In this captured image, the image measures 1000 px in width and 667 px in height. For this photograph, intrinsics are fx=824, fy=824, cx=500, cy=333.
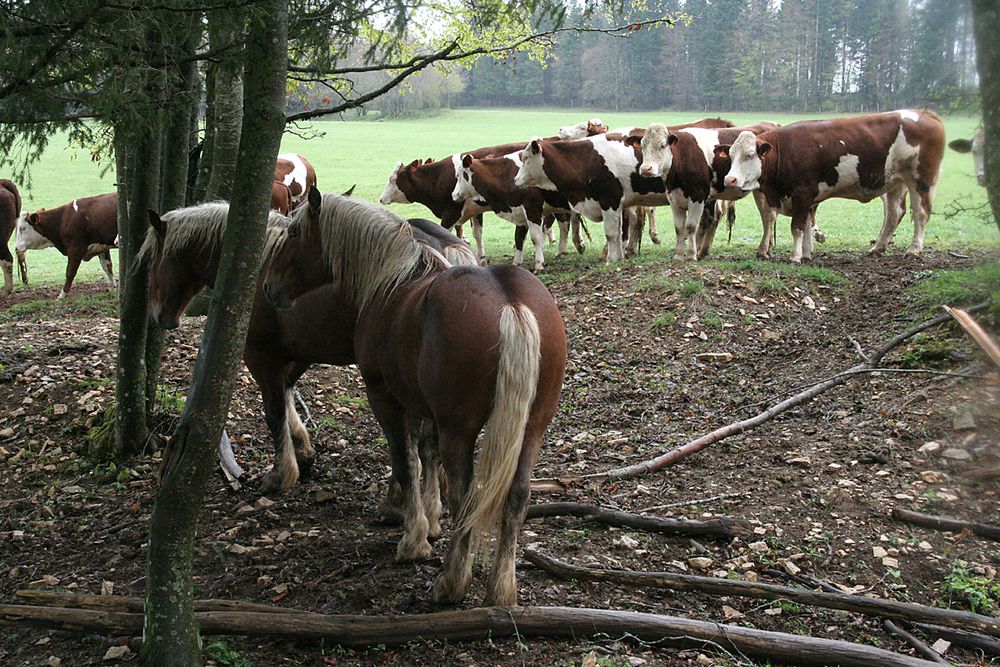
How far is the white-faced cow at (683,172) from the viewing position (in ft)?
42.3

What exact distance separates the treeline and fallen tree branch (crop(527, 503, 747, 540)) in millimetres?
2500

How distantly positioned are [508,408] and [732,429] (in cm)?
308

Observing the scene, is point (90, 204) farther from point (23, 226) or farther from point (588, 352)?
point (588, 352)

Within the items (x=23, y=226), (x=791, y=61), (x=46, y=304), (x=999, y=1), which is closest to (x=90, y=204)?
(x=23, y=226)

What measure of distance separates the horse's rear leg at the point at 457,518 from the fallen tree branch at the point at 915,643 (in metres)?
2.01

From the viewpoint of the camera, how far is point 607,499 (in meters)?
5.49

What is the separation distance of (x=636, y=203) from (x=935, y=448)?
8596 millimetres

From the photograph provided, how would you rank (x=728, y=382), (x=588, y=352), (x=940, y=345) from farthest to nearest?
(x=588, y=352) → (x=728, y=382) → (x=940, y=345)

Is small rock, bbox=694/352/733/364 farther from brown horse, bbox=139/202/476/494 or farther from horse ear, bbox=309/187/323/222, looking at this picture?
horse ear, bbox=309/187/323/222

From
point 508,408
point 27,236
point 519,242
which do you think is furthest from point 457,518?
point 27,236

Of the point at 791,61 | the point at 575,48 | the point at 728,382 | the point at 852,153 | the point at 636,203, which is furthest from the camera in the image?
the point at 575,48

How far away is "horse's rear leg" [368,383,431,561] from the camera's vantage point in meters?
4.75

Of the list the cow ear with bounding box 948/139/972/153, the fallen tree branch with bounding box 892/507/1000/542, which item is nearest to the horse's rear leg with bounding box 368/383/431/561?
the fallen tree branch with bounding box 892/507/1000/542

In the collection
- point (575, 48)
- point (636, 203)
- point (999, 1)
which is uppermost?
point (575, 48)
